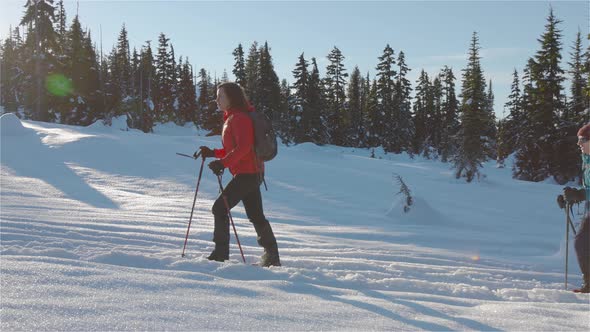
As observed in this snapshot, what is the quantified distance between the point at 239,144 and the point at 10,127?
1561 centimetres

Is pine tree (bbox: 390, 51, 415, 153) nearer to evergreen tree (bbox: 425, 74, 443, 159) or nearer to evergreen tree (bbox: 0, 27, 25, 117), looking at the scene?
evergreen tree (bbox: 425, 74, 443, 159)

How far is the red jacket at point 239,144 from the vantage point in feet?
14.5

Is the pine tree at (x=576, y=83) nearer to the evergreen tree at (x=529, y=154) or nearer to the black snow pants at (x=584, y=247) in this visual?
the evergreen tree at (x=529, y=154)

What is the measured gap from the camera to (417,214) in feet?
30.3

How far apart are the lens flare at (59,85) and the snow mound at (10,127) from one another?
21.1m

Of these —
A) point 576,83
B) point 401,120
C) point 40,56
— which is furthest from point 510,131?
point 40,56

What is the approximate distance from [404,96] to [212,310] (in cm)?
5099

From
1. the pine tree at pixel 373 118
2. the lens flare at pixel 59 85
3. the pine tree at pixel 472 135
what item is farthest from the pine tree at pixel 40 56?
the pine tree at pixel 373 118

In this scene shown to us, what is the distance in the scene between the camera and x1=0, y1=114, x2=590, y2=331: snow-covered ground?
2.84 metres

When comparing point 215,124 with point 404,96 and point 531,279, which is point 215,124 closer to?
point 404,96

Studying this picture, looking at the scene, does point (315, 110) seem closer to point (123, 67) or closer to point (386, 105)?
point (386, 105)

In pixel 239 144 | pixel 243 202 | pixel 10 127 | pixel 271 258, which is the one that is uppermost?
pixel 10 127

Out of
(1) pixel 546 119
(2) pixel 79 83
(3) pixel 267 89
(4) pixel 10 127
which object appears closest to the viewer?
(4) pixel 10 127

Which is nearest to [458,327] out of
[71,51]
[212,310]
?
[212,310]
